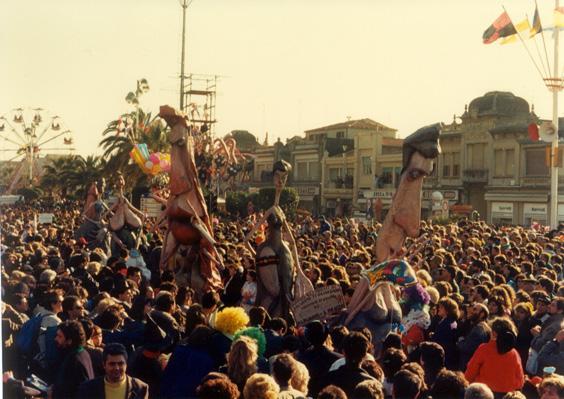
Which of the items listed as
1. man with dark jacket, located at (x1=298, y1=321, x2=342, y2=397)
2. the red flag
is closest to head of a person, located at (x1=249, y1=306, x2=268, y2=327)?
man with dark jacket, located at (x1=298, y1=321, x2=342, y2=397)

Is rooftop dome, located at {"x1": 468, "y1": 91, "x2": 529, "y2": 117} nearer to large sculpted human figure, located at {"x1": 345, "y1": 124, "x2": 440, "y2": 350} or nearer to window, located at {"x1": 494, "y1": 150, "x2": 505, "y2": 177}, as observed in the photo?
window, located at {"x1": 494, "y1": 150, "x2": 505, "y2": 177}

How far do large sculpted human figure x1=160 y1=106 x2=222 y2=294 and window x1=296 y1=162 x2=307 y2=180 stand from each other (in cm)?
5150

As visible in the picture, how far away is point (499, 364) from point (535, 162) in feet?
134

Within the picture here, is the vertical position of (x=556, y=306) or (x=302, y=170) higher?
(x=302, y=170)

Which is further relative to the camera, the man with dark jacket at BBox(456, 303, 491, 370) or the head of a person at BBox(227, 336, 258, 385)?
the man with dark jacket at BBox(456, 303, 491, 370)

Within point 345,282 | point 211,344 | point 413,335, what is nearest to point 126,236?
point 345,282

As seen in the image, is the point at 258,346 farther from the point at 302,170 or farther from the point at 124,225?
the point at 302,170

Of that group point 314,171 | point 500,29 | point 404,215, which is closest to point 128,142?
point 500,29

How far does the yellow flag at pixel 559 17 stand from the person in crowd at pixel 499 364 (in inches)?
919

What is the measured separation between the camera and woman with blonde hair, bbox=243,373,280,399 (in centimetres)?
481

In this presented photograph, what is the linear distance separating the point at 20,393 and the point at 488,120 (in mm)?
44645

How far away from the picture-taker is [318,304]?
830 centimetres

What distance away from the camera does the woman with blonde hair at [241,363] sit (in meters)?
5.66

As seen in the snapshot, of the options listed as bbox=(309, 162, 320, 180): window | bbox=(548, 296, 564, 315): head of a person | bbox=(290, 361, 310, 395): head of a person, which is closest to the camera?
bbox=(290, 361, 310, 395): head of a person
